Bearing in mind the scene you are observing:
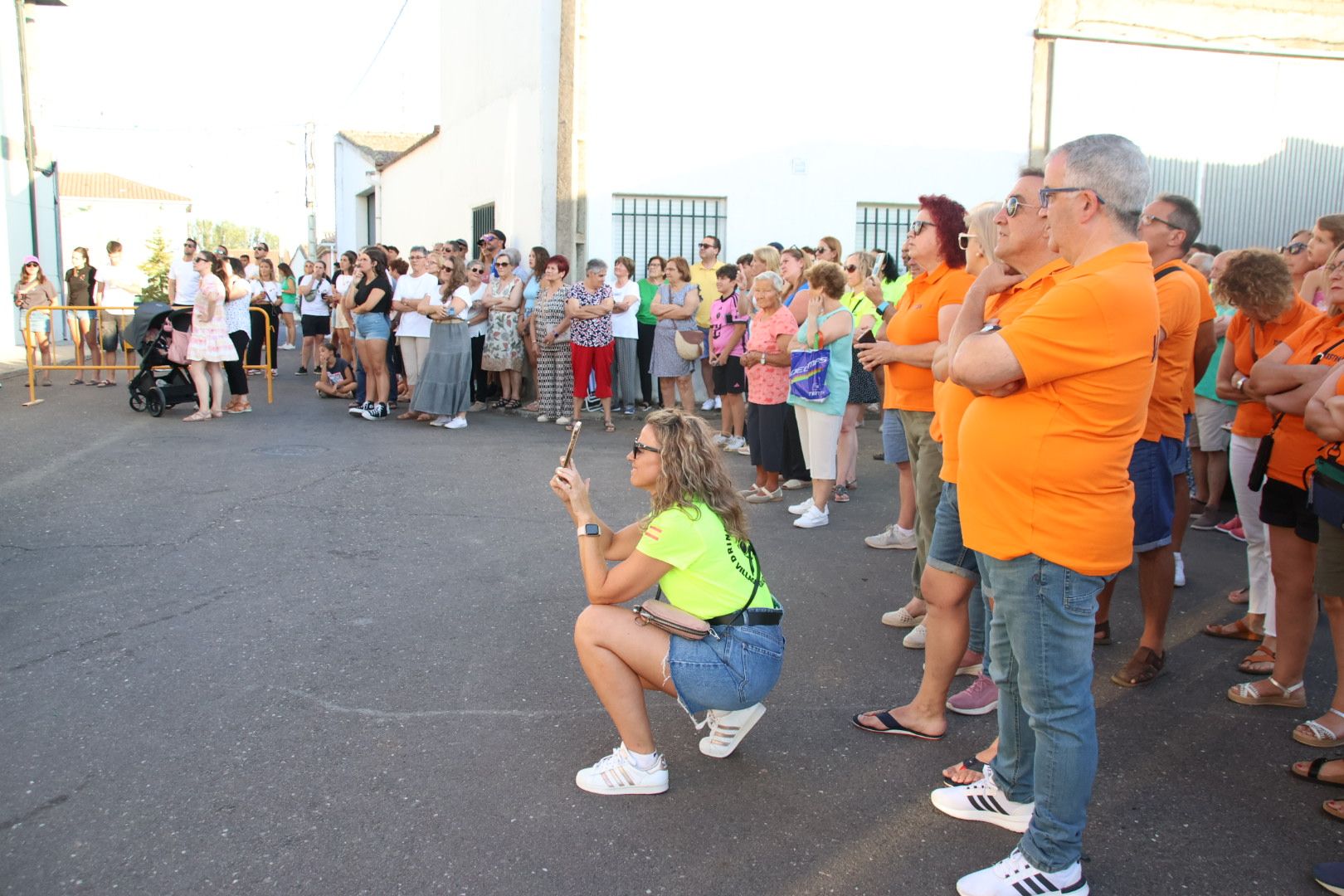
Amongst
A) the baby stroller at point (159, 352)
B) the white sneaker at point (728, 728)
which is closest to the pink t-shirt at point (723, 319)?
the baby stroller at point (159, 352)

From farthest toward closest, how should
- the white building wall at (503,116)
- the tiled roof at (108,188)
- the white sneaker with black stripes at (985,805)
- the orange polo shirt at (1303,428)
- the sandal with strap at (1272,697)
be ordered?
1. the tiled roof at (108,188)
2. the white building wall at (503,116)
3. the sandal with strap at (1272,697)
4. the orange polo shirt at (1303,428)
5. the white sneaker with black stripes at (985,805)

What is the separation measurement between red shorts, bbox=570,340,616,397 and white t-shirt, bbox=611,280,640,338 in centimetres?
76

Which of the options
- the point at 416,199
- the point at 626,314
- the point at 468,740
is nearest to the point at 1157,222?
the point at 468,740

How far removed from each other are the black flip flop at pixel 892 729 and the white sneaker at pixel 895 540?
2769mm

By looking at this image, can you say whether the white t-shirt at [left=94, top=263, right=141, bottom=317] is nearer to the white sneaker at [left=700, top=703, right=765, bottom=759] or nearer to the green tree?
the green tree

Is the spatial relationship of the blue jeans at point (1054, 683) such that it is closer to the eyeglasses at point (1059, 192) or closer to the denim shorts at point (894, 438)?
the eyeglasses at point (1059, 192)

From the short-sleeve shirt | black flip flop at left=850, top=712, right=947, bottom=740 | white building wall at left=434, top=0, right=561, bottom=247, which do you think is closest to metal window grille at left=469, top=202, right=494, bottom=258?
white building wall at left=434, top=0, right=561, bottom=247

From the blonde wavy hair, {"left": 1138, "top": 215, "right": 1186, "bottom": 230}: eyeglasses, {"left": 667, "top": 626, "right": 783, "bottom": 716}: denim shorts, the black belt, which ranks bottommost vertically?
{"left": 667, "top": 626, "right": 783, "bottom": 716}: denim shorts

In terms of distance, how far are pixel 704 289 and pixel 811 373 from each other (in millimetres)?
5988

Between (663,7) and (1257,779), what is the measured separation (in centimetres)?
1266

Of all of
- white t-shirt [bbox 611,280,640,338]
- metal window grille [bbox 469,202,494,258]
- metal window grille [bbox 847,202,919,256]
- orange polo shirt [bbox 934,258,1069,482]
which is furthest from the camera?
metal window grille [bbox 469,202,494,258]

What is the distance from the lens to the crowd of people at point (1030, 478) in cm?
264

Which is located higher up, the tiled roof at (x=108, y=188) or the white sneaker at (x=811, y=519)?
the tiled roof at (x=108, y=188)

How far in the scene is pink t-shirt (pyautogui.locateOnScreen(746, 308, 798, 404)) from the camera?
7.71 metres
